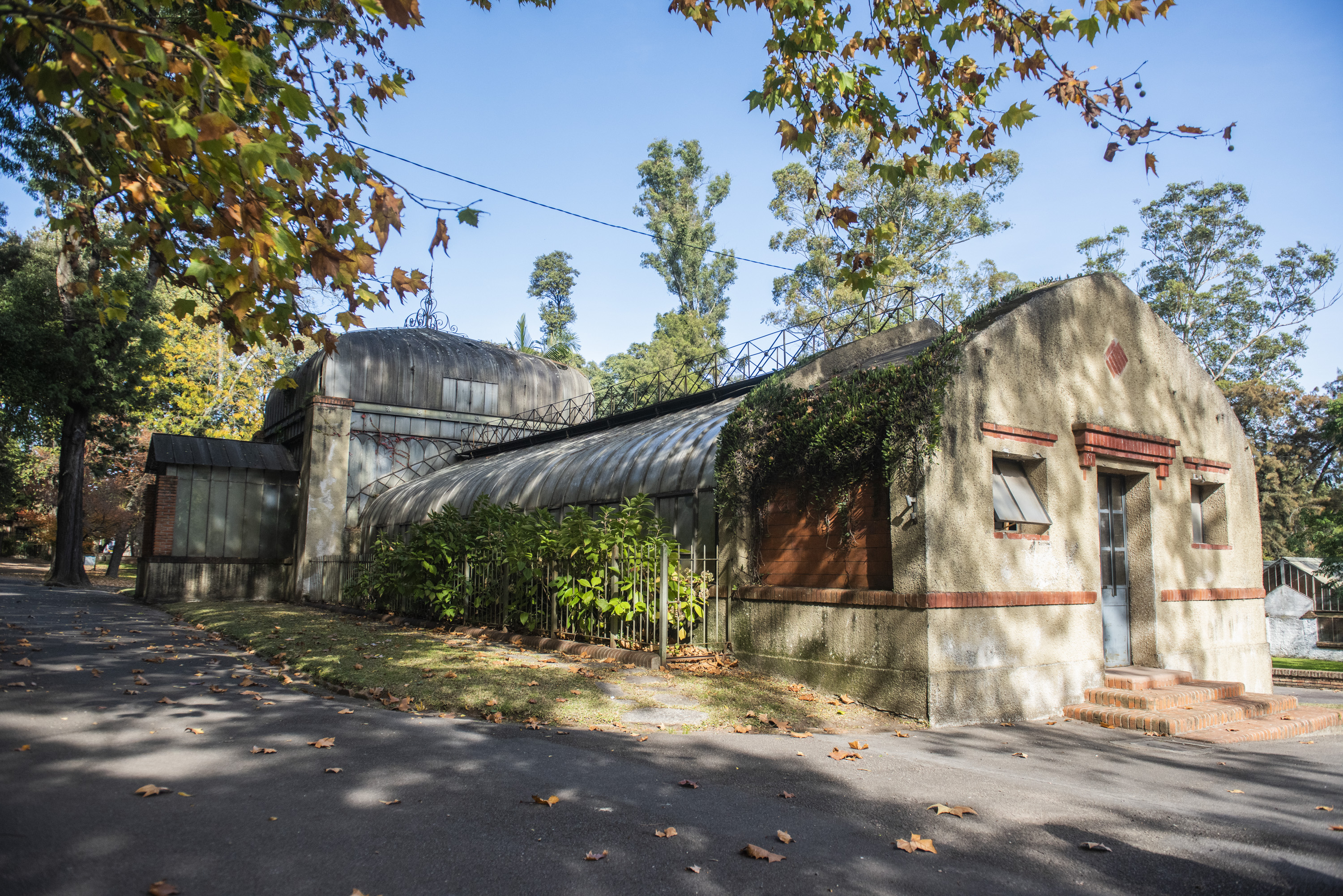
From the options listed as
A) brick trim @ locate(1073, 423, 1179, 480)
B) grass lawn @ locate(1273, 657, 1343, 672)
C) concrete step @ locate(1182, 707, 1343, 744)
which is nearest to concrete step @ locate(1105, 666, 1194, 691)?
concrete step @ locate(1182, 707, 1343, 744)

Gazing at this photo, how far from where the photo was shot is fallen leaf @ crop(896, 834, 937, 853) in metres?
4.38

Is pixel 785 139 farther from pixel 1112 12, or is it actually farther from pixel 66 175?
pixel 66 175

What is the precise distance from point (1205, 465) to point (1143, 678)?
3.80 metres

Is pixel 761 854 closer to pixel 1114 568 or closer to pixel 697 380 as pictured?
pixel 1114 568

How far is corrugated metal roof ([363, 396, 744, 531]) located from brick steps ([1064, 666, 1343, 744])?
16.8 feet

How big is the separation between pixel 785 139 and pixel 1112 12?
2999 millimetres

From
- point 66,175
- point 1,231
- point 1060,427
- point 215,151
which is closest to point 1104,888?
point 215,151

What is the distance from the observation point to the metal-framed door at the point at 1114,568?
10.3 m

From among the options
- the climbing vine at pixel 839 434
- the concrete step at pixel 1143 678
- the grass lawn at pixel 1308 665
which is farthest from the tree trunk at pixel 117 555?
the grass lawn at pixel 1308 665

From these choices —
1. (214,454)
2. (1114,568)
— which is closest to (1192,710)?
(1114,568)

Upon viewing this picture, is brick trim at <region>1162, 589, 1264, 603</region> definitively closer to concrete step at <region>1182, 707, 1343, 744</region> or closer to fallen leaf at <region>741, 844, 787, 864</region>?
concrete step at <region>1182, 707, 1343, 744</region>

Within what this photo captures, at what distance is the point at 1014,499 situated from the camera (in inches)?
360

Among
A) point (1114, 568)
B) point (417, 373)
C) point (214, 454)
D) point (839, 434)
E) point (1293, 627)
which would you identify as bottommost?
point (1293, 627)

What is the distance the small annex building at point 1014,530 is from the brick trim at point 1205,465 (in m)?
0.04
